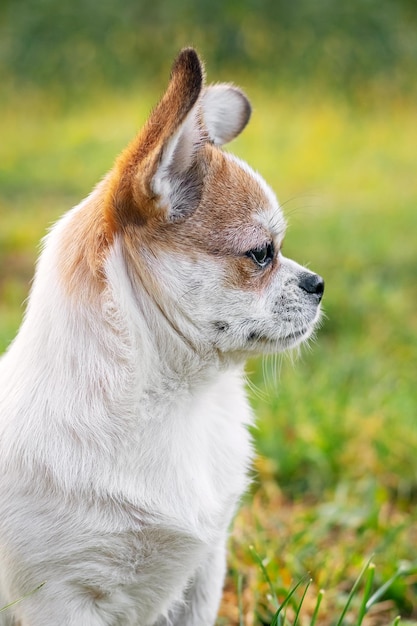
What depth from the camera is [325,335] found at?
409 centimetres

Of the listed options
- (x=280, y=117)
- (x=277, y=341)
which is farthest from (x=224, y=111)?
(x=280, y=117)

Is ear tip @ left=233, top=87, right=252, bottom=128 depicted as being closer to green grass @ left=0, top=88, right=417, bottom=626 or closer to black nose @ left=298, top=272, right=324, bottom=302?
green grass @ left=0, top=88, right=417, bottom=626

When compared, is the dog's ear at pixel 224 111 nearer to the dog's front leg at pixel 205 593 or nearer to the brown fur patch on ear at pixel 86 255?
the brown fur patch on ear at pixel 86 255

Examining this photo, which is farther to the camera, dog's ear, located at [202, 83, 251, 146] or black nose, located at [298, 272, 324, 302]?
dog's ear, located at [202, 83, 251, 146]

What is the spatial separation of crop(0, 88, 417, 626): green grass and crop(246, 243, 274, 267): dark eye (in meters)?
0.41

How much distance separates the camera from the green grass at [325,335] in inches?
89.3

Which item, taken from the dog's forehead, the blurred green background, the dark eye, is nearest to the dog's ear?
the dog's forehead

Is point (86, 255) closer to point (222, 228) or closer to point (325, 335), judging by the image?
point (222, 228)

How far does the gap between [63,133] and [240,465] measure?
4723 mm

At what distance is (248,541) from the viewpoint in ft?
7.77

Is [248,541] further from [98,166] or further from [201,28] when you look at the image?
[201,28]

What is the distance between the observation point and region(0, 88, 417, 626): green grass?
7.44ft

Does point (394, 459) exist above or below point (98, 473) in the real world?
above

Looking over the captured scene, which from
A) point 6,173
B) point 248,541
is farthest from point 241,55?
point 248,541
